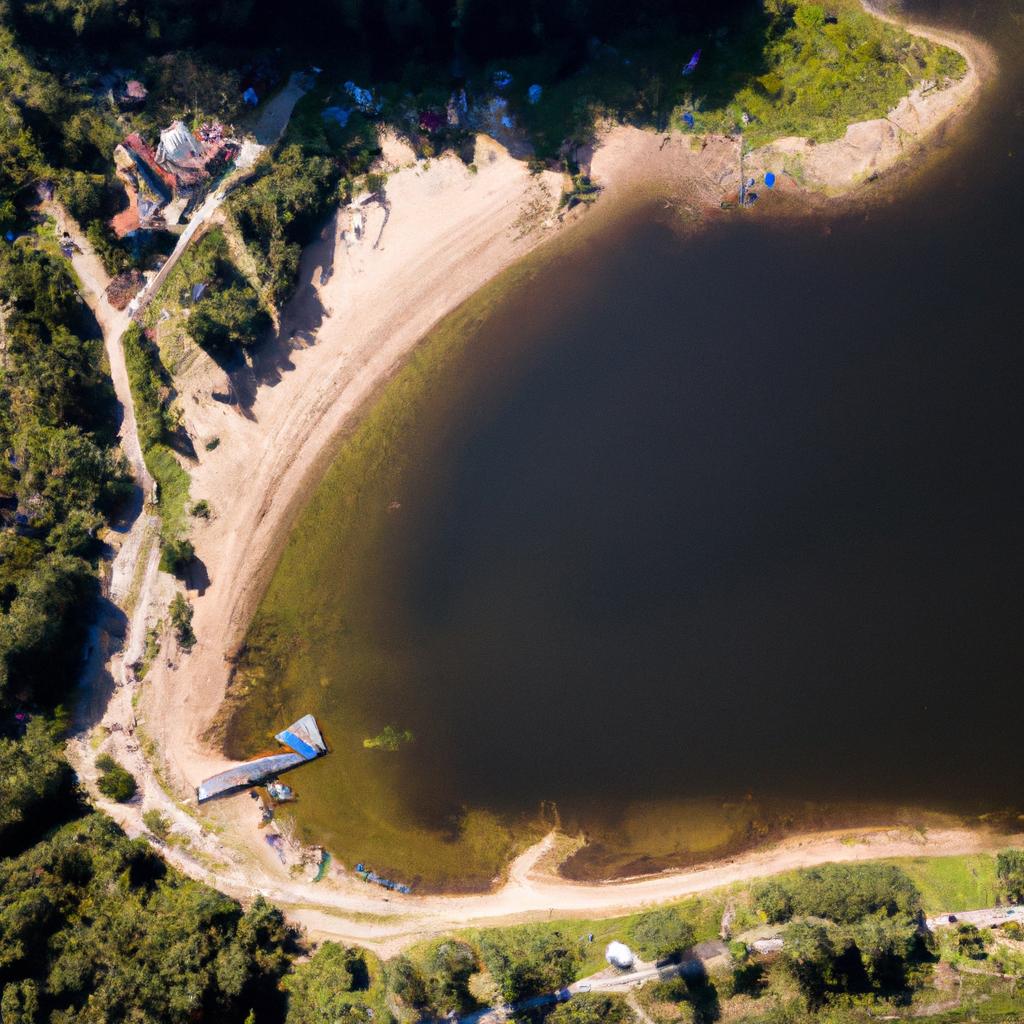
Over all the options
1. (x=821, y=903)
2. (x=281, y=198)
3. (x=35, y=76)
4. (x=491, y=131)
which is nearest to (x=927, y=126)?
(x=491, y=131)

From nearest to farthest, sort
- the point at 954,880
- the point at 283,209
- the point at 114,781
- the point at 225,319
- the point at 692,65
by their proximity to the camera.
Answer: the point at 954,880 < the point at 114,781 < the point at 225,319 < the point at 283,209 < the point at 692,65

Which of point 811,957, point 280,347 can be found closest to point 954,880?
point 811,957

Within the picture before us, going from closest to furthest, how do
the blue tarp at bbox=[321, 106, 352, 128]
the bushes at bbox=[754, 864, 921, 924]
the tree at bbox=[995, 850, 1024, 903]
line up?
1. the bushes at bbox=[754, 864, 921, 924]
2. the tree at bbox=[995, 850, 1024, 903]
3. the blue tarp at bbox=[321, 106, 352, 128]

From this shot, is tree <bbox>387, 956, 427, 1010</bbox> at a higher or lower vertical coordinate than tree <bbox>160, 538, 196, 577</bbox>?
lower

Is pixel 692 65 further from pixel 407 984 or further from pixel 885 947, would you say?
pixel 407 984

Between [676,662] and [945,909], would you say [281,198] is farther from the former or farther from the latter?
[945,909]

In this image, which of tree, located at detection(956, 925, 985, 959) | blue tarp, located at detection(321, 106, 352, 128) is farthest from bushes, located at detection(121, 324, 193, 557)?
tree, located at detection(956, 925, 985, 959)

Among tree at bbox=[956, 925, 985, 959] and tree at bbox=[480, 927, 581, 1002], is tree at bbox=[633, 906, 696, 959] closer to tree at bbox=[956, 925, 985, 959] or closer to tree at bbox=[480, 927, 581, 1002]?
tree at bbox=[480, 927, 581, 1002]

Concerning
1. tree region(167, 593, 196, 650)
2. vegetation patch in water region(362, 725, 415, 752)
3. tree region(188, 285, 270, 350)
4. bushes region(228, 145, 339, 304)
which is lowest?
vegetation patch in water region(362, 725, 415, 752)
